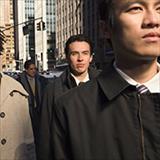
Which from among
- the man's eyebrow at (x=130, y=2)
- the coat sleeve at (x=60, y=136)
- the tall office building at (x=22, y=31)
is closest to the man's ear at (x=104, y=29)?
the man's eyebrow at (x=130, y=2)

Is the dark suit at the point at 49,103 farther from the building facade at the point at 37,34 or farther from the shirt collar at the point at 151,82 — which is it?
the building facade at the point at 37,34

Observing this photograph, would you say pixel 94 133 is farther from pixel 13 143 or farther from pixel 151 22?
pixel 13 143

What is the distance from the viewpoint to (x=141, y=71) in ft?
6.47

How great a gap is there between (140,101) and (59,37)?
101 metres

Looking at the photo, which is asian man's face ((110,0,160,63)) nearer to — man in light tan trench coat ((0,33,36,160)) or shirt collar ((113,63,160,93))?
shirt collar ((113,63,160,93))

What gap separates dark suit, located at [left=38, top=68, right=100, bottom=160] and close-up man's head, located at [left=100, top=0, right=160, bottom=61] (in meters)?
0.50

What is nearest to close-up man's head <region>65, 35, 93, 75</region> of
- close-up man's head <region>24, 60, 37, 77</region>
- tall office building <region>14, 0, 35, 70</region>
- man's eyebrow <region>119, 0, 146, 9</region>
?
man's eyebrow <region>119, 0, 146, 9</region>

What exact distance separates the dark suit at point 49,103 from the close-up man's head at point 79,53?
9 centimetres

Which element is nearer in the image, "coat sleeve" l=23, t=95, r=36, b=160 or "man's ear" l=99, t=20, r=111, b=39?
"man's ear" l=99, t=20, r=111, b=39

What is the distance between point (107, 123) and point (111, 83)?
0.55 ft

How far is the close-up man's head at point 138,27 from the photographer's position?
1.88 m

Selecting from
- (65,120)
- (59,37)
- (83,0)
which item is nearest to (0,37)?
(65,120)

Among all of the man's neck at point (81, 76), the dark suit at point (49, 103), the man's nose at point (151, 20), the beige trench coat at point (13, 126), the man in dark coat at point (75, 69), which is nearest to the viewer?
the man's nose at point (151, 20)

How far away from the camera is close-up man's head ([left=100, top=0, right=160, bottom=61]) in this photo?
1880 millimetres
